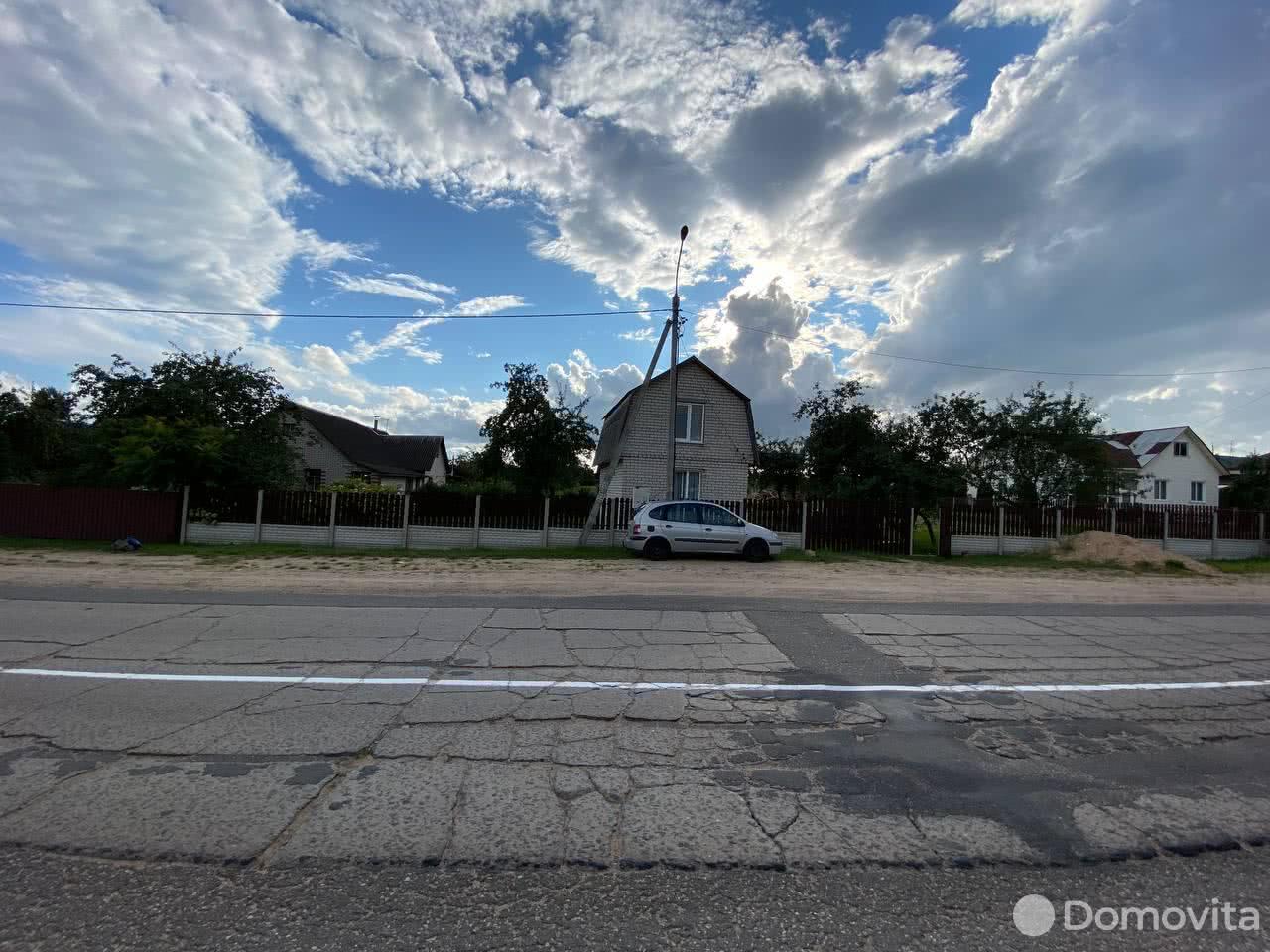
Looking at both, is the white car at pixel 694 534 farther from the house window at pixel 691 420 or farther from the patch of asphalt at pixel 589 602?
the house window at pixel 691 420

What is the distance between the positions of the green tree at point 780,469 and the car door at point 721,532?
1414cm

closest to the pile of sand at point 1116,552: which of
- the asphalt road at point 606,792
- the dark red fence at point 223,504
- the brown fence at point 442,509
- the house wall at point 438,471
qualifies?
the asphalt road at point 606,792

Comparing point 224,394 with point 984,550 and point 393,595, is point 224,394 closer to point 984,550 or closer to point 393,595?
point 393,595

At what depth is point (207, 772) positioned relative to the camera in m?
3.80

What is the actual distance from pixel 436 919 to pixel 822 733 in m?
2.82

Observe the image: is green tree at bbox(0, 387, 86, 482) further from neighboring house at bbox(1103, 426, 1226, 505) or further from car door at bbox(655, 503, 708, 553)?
neighboring house at bbox(1103, 426, 1226, 505)

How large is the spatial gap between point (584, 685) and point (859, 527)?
54.7 feet

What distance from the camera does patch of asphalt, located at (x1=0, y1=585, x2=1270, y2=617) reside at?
380 inches

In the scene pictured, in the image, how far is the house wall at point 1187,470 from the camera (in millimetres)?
47781

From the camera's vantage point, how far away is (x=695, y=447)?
27.2 meters

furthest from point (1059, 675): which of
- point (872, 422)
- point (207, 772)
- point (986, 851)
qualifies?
point (872, 422)

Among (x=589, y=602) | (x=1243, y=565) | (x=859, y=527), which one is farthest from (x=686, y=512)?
(x=1243, y=565)

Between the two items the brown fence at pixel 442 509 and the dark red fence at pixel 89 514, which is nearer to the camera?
the dark red fence at pixel 89 514

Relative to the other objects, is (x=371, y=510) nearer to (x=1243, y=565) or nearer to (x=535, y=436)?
(x=535, y=436)
